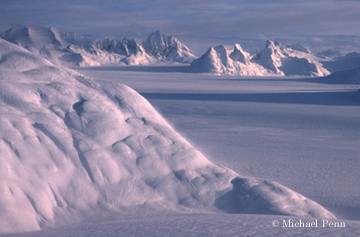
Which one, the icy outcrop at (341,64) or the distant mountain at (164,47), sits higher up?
the distant mountain at (164,47)

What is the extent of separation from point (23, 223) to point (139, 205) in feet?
2.90

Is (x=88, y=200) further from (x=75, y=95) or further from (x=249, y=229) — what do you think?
(x=249, y=229)

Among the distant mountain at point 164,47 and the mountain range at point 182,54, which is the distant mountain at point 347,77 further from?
the distant mountain at point 164,47

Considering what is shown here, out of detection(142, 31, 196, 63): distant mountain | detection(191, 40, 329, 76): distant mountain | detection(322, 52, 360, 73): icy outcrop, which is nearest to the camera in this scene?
detection(191, 40, 329, 76): distant mountain

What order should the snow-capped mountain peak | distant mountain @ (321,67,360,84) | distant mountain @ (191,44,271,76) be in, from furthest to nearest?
the snow-capped mountain peak → distant mountain @ (191,44,271,76) → distant mountain @ (321,67,360,84)

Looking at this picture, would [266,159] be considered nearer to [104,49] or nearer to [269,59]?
[269,59]

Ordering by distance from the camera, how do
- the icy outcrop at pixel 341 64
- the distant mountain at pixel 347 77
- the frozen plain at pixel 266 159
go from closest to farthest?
the frozen plain at pixel 266 159 < the distant mountain at pixel 347 77 < the icy outcrop at pixel 341 64

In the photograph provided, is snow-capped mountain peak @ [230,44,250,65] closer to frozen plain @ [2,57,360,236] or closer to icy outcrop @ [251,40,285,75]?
icy outcrop @ [251,40,285,75]

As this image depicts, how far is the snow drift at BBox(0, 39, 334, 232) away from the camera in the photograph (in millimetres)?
2559

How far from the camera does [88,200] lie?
273cm

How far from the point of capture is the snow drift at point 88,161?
2559 mm

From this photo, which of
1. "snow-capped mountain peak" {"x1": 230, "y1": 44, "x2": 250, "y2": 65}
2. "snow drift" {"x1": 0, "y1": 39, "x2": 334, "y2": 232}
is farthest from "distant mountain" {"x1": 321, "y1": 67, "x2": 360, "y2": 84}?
"snow-capped mountain peak" {"x1": 230, "y1": 44, "x2": 250, "y2": 65}

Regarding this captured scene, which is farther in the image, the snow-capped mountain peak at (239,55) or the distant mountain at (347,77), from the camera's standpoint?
the snow-capped mountain peak at (239,55)

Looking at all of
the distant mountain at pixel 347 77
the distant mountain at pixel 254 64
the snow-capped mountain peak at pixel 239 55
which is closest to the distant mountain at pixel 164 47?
the distant mountain at pixel 254 64
